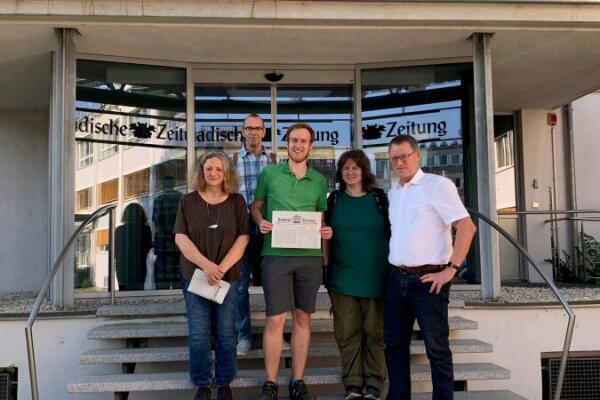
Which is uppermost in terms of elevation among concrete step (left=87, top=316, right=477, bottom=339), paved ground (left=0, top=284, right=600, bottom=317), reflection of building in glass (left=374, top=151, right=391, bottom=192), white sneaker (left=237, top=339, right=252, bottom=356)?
reflection of building in glass (left=374, top=151, right=391, bottom=192)

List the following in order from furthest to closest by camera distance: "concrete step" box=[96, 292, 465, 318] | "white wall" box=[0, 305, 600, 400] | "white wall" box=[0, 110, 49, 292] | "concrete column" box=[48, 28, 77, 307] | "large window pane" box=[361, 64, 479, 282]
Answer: "white wall" box=[0, 110, 49, 292] → "large window pane" box=[361, 64, 479, 282] → "concrete column" box=[48, 28, 77, 307] → "concrete step" box=[96, 292, 465, 318] → "white wall" box=[0, 305, 600, 400]

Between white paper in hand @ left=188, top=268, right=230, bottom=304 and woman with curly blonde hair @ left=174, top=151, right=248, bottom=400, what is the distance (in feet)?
0.11

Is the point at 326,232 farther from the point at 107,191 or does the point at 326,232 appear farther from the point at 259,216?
the point at 107,191

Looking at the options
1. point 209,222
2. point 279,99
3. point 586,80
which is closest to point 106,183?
point 279,99

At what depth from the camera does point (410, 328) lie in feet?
11.9

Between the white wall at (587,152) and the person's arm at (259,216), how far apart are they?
21.1 ft

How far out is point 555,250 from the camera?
8.70m

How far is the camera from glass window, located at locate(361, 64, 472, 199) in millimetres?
6566

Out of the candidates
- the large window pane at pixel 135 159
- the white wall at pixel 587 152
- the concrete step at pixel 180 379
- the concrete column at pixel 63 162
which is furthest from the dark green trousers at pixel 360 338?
the white wall at pixel 587 152

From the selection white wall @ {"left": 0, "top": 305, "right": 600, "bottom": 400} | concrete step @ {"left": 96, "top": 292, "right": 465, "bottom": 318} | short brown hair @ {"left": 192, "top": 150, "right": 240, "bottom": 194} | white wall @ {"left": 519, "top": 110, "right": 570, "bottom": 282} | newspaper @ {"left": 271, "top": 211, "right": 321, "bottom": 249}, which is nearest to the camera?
newspaper @ {"left": 271, "top": 211, "right": 321, "bottom": 249}

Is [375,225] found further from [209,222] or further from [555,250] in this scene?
[555,250]

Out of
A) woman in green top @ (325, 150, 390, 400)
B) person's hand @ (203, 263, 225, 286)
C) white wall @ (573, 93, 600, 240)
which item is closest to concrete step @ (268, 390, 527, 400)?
woman in green top @ (325, 150, 390, 400)

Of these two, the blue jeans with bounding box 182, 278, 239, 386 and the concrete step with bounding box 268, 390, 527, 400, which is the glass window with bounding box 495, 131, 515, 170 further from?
the blue jeans with bounding box 182, 278, 239, 386

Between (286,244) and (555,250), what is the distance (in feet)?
20.6
